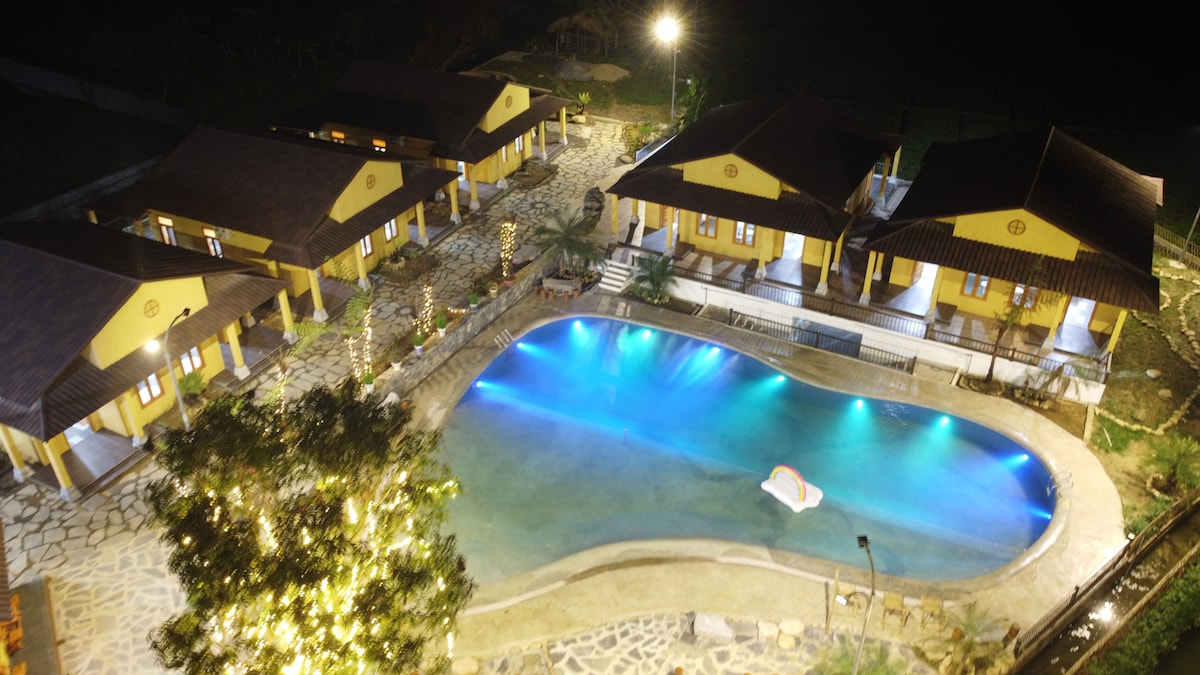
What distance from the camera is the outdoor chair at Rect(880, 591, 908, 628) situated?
2281 cm

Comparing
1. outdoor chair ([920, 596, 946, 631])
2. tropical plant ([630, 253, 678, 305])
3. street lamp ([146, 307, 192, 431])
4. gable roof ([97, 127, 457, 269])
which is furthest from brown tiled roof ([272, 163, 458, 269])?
outdoor chair ([920, 596, 946, 631])

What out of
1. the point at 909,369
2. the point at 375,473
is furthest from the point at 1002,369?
the point at 375,473

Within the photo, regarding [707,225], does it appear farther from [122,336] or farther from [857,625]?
[122,336]

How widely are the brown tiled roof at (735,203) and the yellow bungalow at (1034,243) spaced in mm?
2103

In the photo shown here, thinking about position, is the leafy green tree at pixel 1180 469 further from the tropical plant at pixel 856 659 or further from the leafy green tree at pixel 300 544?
the leafy green tree at pixel 300 544

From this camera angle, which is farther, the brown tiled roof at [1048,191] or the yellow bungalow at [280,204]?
the yellow bungalow at [280,204]

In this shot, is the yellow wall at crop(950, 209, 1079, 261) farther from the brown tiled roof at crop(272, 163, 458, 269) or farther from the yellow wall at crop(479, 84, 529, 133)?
the yellow wall at crop(479, 84, 529, 133)

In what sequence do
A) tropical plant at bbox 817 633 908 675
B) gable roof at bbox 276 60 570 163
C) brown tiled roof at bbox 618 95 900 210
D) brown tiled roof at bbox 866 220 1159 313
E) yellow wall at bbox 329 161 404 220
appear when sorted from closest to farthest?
tropical plant at bbox 817 633 908 675 < brown tiled roof at bbox 866 220 1159 313 < yellow wall at bbox 329 161 404 220 < brown tiled roof at bbox 618 95 900 210 < gable roof at bbox 276 60 570 163

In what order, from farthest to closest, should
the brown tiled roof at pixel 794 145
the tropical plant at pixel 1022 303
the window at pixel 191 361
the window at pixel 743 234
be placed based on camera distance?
the window at pixel 743 234, the brown tiled roof at pixel 794 145, the tropical plant at pixel 1022 303, the window at pixel 191 361

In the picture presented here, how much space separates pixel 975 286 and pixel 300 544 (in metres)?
27.6

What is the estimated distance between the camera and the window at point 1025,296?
32.0 meters

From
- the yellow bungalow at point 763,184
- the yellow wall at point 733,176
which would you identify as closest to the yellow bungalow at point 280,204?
the yellow bungalow at point 763,184

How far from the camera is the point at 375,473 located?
1723 cm

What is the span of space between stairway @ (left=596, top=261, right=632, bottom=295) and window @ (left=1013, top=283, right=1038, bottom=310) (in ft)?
49.9
